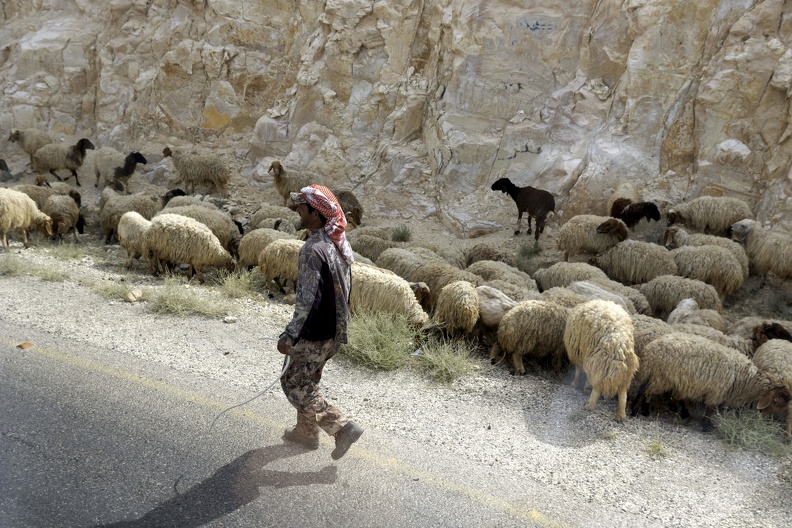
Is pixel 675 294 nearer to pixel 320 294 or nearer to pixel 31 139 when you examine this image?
pixel 320 294

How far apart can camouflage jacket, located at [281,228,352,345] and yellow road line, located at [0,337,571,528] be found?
3.28 ft

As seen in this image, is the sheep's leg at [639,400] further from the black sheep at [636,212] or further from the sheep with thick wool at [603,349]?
the black sheep at [636,212]

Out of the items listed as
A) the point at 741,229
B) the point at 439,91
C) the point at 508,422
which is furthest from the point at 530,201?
the point at 508,422

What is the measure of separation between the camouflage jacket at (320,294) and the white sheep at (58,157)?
49.3 feet

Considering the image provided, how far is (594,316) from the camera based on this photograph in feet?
20.4

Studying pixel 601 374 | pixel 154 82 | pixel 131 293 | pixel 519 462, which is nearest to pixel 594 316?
pixel 601 374

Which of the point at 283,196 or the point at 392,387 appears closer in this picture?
the point at 392,387

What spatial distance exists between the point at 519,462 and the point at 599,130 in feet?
34.4

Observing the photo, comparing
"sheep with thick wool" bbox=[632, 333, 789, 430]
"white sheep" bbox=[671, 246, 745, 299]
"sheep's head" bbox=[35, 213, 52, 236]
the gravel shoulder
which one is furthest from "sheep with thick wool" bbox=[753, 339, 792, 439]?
"sheep's head" bbox=[35, 213, 52, 236]

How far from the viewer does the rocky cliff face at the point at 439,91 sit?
40.5 feet

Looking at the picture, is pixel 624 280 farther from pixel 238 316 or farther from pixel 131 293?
pixel 131 293

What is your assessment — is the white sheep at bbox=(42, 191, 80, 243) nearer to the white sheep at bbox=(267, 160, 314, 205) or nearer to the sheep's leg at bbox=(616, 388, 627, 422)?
the white sheep at bbox=(267, 160, 314, 205)

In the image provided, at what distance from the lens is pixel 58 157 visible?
16.4 m

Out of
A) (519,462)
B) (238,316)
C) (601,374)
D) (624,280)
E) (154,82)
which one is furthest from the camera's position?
(154,82)
